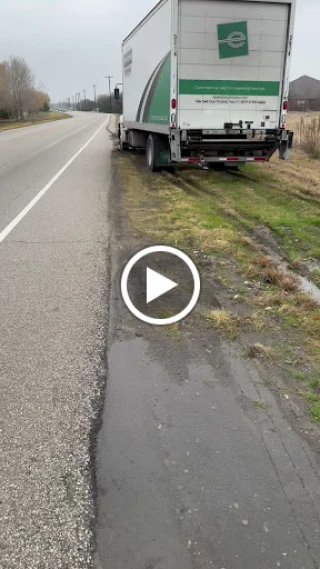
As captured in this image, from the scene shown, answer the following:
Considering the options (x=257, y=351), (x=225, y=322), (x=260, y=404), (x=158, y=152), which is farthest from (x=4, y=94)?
(x=260, y=404)

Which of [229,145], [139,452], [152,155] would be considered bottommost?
[139,452]

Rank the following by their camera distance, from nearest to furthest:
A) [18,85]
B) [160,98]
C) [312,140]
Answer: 1. [160,98]
2. [312,140]
3. [18,85]

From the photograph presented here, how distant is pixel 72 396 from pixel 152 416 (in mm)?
599

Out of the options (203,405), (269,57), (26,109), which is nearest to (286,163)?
(269,57)

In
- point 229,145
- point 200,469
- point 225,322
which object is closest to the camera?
point 200,469

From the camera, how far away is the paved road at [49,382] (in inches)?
84.4

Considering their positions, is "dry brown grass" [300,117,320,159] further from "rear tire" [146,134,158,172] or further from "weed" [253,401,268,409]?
"weed" [253,401,268,409]

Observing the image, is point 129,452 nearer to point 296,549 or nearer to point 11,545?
point 11,545

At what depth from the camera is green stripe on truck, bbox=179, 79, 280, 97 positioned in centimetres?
1045

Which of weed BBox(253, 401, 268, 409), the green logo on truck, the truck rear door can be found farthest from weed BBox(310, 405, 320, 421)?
the green logo on truck

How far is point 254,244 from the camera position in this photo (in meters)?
6.62
